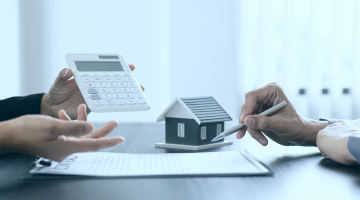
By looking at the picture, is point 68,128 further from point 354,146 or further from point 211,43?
point 211,43

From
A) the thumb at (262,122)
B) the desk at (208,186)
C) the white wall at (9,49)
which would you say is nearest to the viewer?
the desk at (208,186)

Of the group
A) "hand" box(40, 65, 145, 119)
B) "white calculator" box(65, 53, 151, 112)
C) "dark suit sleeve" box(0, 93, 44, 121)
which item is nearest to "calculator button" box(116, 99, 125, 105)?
"white calculator" box(65, 53, 151, 112)

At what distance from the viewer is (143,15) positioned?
103 inches

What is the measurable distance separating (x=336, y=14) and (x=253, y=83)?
87cm

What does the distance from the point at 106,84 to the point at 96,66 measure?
0.09 m

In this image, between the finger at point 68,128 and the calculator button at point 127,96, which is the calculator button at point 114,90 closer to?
the calculator button at point 127,96

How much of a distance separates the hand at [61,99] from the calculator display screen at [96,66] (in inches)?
3.3

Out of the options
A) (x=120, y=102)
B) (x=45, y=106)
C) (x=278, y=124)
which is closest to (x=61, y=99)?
(x=45, y=106)

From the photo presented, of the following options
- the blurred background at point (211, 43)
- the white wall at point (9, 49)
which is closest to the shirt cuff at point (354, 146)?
the blurred background at point (211, 43)

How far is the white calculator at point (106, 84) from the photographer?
76cm

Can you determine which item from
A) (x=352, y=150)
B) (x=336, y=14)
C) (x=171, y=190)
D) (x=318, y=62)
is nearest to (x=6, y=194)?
(x=171, y=190)

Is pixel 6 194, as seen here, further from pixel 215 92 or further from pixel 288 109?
pixel 215 92

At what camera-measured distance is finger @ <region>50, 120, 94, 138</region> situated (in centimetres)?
47

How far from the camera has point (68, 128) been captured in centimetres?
47
